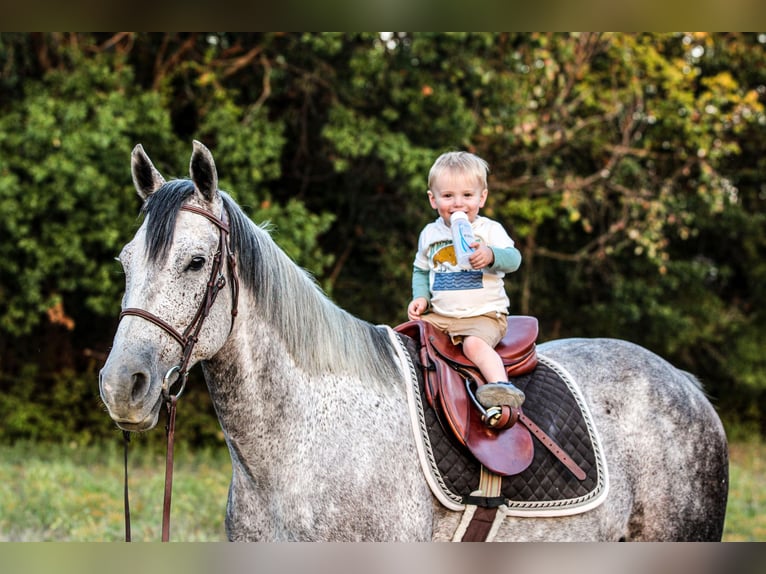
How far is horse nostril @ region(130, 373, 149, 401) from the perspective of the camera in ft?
7.50

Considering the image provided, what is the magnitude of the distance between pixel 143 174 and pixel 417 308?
112 cm

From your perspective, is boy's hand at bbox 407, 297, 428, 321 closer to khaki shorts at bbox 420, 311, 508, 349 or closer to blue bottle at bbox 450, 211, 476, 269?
khaki shorts at bbox 420, 311, 508, 349

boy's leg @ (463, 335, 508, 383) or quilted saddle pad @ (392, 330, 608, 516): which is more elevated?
boy's leg @ (463, 335, 508, 383)

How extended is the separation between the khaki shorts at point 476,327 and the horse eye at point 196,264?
0.97 meters

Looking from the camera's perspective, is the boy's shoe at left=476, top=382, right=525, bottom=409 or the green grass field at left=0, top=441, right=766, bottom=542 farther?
the green grass field at left=0, top=441, right=766, bottom=542

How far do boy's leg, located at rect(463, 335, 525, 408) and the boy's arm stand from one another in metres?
0.28

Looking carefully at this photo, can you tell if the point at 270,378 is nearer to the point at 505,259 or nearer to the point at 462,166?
the point at 505,259

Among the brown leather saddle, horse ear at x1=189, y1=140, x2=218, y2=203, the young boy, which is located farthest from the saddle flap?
Answer: horse ear at x1=189, y1=140, x2=218, y2=203

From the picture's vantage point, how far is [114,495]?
722 centimetres

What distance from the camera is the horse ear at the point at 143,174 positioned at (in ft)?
8.64
